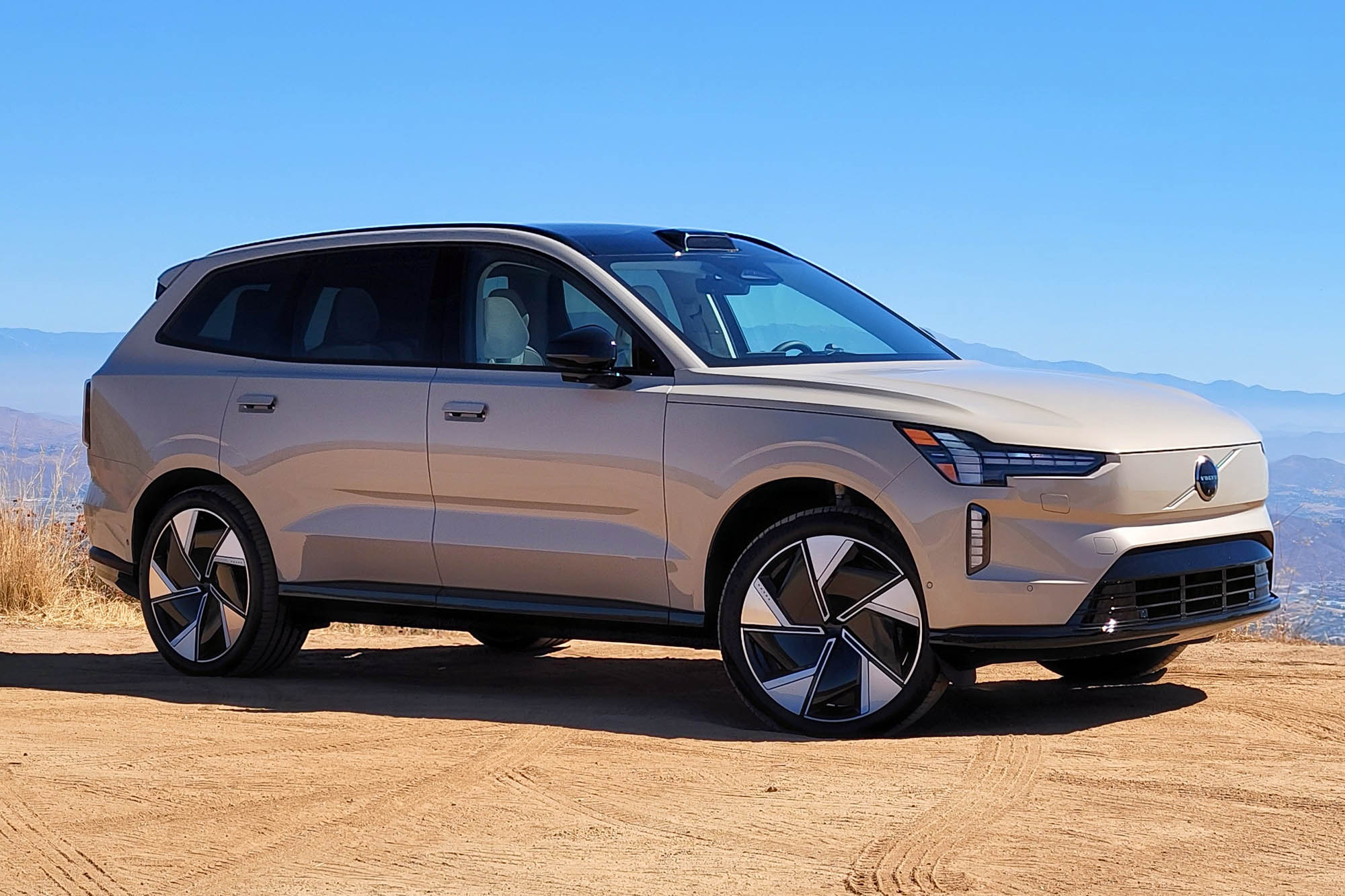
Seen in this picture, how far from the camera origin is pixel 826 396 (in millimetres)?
6480

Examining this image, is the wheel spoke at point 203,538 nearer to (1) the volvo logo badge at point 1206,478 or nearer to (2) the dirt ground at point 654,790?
(2) the dirt ground at point 654,790

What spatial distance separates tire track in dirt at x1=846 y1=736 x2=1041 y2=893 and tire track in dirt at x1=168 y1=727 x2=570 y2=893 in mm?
1471

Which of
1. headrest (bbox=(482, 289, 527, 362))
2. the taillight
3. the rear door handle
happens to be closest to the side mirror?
headrest (bbox=(482, 289, 527, 362))

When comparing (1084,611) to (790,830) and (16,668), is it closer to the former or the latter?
(790,830)

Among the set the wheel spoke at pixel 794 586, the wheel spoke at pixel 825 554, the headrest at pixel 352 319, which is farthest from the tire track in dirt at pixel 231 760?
the headrest at pixel 352 319

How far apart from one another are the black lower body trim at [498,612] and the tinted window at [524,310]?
976mm

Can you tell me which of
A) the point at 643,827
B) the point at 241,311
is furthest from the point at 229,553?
the point at 643,827

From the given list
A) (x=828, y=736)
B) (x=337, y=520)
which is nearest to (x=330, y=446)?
(x=337, y=520)

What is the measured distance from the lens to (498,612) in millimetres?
7207

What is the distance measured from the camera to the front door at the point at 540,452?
6.82 metres

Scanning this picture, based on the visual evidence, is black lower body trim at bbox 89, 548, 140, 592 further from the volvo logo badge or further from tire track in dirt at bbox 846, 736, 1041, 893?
the volvo logo badge

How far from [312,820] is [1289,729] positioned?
361cm

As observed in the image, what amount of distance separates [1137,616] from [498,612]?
2557 mm

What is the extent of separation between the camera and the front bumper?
6.13 metres
